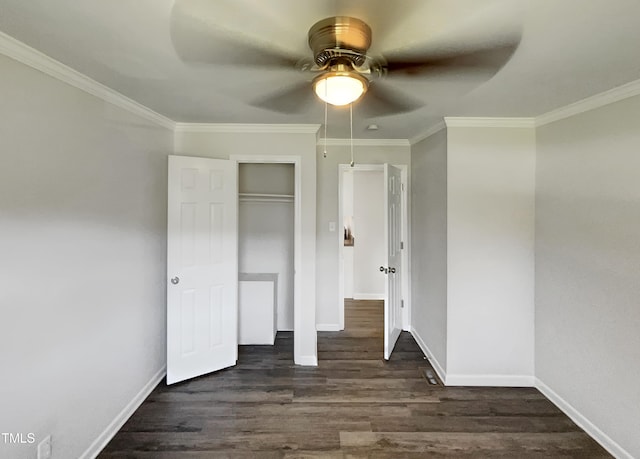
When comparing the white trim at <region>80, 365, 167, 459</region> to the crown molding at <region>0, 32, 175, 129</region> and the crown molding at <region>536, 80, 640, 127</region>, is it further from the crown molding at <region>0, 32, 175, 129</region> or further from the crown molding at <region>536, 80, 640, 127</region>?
the crown molding at <region>536, 80, 640, 127</region>

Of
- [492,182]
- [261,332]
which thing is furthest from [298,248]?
[492,182]

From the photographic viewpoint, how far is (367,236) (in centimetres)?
571

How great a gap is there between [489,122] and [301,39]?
199 centimetres

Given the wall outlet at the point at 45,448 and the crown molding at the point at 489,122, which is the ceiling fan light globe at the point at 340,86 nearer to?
the crown molding at the point at 489,122

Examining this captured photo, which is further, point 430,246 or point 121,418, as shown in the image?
point 430,246

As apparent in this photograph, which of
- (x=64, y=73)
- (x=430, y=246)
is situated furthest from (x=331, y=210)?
(x=64, y=73)

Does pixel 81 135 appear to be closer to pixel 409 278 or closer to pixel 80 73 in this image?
pixel 80 73

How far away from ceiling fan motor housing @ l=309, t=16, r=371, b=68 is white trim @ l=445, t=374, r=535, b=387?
2699mm

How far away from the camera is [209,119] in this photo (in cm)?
296

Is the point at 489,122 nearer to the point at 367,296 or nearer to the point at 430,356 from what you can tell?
the point at 430,356

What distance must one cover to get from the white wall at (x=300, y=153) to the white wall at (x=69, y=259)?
509 mm

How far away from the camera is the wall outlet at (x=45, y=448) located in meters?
1.68

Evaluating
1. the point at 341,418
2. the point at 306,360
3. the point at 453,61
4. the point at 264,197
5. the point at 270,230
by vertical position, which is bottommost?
the point at 341,418

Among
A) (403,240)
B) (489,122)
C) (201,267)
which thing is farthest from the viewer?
(403,240)
